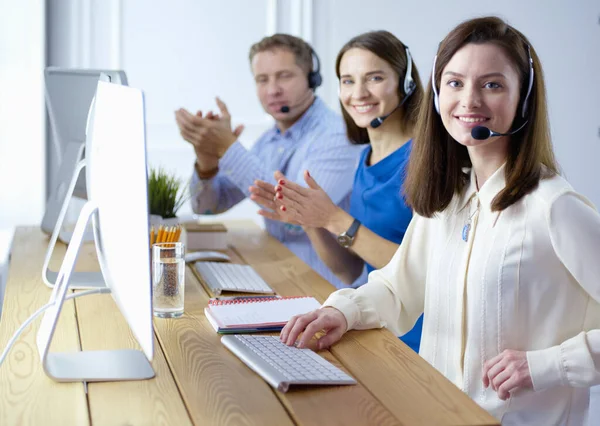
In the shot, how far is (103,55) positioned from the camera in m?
3.66

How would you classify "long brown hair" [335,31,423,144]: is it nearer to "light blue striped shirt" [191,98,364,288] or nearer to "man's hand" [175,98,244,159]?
"light blue striped shirt" [191,98,364,288]

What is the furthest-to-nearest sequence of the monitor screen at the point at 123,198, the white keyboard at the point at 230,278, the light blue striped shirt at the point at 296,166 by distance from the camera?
1. the light blue striped shirt at the point at 296,166
2. the white keyboard at the point at 230,278
3. the monitor screen at the point at 123,198

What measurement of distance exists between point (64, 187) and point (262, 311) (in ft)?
2.97

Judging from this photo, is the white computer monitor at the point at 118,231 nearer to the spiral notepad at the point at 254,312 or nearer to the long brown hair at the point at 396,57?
the spiral notepad at the point at 254,312

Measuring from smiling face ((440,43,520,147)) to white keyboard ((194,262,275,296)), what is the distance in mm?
582

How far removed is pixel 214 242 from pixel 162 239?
52 centimetres

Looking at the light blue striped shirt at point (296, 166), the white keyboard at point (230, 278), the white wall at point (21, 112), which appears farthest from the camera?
the white wall at point (21, 112)

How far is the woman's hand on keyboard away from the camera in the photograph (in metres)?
1.27

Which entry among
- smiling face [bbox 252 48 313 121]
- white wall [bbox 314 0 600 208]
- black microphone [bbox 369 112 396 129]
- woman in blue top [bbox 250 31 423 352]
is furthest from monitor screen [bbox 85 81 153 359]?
white wall [bbox 314 0 600 208]

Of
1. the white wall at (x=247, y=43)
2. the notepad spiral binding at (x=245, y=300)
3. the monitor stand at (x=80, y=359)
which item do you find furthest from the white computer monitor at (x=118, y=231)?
the white wall at (x=247, y=43)

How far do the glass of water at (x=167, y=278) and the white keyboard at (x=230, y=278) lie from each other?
20 centimetres

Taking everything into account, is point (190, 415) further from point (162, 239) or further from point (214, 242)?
point (214, 242)

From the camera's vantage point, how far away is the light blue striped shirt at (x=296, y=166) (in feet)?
7.93

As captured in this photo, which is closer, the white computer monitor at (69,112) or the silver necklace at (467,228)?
→ the silver necklace at (467,228)
